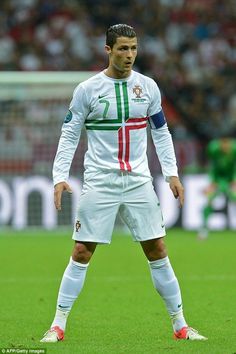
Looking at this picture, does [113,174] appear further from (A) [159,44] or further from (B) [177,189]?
(A) [159,44]

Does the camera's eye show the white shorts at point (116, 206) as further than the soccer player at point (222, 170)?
No

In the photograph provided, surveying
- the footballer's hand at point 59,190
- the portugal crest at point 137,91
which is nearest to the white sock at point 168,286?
the footballer's hand at point 59,190

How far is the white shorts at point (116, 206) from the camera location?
7211 mm

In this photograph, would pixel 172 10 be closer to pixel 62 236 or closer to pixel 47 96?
pixel 47 96

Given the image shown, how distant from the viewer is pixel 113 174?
7.28 meters

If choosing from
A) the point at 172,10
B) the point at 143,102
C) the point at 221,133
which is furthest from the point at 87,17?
the point at 143,102

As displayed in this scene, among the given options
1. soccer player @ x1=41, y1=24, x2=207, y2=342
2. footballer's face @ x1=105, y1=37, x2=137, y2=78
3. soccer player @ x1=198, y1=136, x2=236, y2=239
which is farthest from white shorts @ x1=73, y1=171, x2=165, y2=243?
soccer player @ x1=198, y1=136, x2=236, y2=239

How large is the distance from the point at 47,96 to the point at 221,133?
4.58 meters

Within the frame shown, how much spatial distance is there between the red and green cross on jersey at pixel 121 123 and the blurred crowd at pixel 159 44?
14560 mm

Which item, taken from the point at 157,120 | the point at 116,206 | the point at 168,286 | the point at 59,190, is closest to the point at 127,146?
the point at 157,120

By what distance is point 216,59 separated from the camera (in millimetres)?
23234

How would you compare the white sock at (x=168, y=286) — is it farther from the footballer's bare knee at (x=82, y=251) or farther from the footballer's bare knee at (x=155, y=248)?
the footballer's bare knee at (x=82, y=251)

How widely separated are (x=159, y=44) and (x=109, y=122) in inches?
641

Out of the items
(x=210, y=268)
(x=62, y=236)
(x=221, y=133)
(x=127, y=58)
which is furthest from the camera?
(x=221, y=133)
